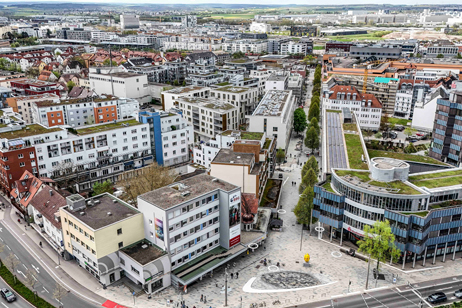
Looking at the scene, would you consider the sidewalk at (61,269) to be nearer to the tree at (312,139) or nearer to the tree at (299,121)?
the tree at (312,139)

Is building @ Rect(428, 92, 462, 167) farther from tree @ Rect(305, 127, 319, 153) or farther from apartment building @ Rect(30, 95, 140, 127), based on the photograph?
apartment building @ Rect(30, 95, 140, 127)

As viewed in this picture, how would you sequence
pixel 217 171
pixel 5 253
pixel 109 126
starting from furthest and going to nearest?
pixel 109 126
pixel 217 171
pixel 5 253

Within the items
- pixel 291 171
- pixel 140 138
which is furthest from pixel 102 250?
pixel 291 171

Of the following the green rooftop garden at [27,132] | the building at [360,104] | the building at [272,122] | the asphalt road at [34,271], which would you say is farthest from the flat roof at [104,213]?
the building at [360,104]

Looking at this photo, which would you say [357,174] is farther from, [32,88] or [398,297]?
[32,88]

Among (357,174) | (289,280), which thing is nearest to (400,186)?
(357,174)

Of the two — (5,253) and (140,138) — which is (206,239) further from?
(140,138)
